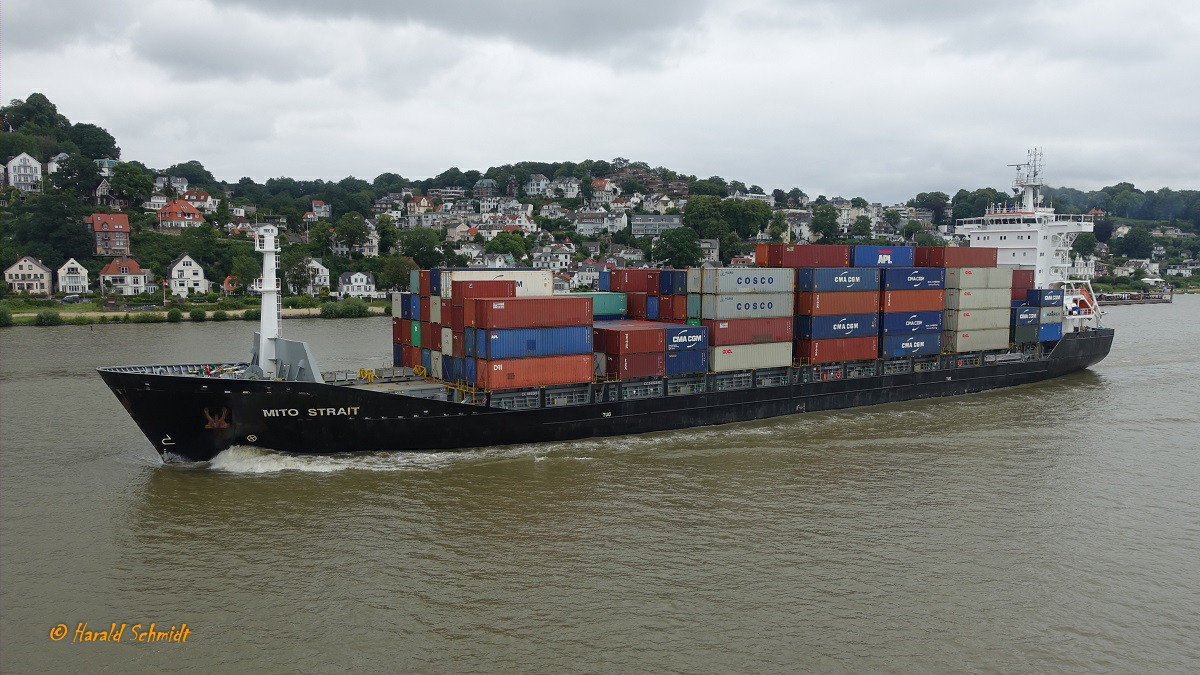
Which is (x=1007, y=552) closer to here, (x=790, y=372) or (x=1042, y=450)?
(x=1042, y=450)

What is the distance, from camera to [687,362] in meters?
30.0

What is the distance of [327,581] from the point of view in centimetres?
1677

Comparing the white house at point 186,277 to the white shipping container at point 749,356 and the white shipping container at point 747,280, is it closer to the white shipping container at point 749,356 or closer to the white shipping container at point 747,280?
the white shipping container at point 747,280

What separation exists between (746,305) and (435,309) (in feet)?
42.0

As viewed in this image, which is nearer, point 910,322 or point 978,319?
point 910,322

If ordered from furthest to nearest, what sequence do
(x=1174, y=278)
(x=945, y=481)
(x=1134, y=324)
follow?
(x=1174, y=278), (x=1134, y=324), (x=945, y=481)

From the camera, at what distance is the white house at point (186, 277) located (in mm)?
81562

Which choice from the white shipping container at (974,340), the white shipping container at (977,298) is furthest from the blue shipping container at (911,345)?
the white shipping container at (977,298)

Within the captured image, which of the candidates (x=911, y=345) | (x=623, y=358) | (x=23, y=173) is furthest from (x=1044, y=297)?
(x=23, y=173)

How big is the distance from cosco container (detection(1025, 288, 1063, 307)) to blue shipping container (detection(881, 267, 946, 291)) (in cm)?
858

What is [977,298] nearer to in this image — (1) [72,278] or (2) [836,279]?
(2) [836,279]

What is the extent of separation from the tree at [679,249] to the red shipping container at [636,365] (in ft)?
253

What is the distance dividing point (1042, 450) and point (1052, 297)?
18028 mm

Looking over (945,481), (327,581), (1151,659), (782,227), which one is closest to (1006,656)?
(1151,659)
